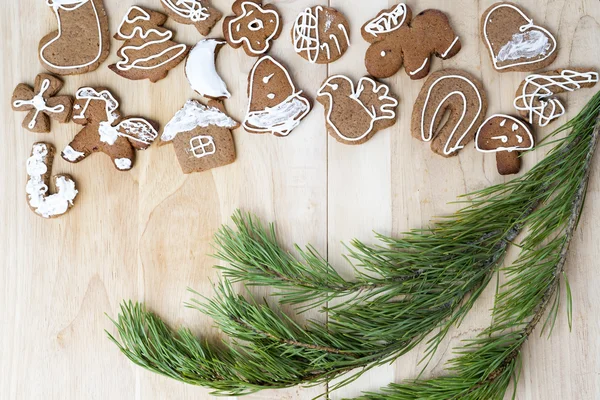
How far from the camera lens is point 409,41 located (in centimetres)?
96

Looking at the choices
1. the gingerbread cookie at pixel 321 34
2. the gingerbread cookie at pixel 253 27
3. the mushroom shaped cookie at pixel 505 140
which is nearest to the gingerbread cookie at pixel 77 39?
the gingerbread cookie at pixel 253 27

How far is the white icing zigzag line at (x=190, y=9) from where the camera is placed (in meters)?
0.99

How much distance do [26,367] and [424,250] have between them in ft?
2.42

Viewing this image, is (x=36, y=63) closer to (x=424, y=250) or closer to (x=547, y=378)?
(x=424, y=250)

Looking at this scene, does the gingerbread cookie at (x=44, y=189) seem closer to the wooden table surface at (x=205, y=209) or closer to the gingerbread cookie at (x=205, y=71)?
the wooden table surface at (x=205, y=209)

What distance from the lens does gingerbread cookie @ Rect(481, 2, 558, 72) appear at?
3.10ft

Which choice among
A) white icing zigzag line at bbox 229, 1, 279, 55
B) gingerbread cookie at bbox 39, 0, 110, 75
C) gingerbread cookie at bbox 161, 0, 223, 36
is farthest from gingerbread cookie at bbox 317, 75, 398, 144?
gingerbread cookie at bbox 39, 0, 110, 75

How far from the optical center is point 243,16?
0.98m

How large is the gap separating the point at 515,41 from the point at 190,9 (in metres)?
0.56

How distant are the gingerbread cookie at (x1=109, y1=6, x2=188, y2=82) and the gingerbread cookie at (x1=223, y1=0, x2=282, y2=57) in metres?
0.10

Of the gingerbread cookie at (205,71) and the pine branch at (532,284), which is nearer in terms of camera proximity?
the pine branch at (532,284)

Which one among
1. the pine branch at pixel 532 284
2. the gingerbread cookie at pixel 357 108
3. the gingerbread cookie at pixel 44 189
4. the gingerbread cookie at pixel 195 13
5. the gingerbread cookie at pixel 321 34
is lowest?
the pine branch at pixel 532 284

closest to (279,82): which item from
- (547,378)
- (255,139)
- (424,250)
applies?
(255,139)

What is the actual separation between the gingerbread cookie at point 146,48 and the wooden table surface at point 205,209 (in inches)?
0.9
